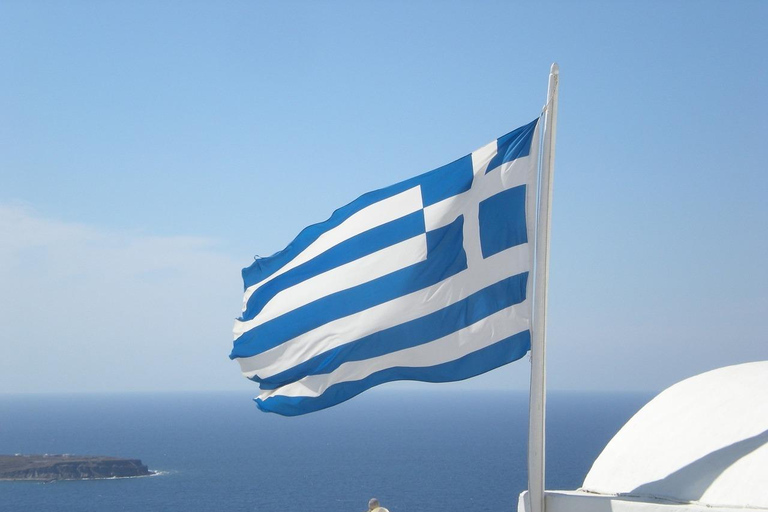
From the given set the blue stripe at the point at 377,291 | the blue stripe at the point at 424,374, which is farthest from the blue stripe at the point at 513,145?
the blue stripe at the point at 424,374

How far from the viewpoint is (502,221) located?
23.5ft

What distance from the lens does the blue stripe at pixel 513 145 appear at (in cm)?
702

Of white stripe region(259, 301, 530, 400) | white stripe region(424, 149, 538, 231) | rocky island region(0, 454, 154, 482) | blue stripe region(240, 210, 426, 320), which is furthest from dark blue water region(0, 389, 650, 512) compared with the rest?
white stripe region(424, 149, 538, 231)

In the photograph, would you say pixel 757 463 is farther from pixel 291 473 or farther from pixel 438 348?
pixel 291 473

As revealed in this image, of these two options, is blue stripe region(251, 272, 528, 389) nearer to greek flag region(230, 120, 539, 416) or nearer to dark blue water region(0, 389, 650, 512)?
greek flag region(230, 120, 539, 416)

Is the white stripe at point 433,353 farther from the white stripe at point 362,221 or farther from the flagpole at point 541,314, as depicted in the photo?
the white stripe at point 362,221

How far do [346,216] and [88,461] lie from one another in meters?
103

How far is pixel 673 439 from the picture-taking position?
25.0ft

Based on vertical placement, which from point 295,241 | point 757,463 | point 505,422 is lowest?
point 757,463

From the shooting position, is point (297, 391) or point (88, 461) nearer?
point (297, 391)

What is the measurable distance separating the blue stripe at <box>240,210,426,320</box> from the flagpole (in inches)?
50.2

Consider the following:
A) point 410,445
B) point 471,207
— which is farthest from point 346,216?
point 410,445

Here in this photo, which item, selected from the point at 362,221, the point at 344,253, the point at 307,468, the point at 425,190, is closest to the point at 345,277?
the point at 344,253

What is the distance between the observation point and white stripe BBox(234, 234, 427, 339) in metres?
7.50
